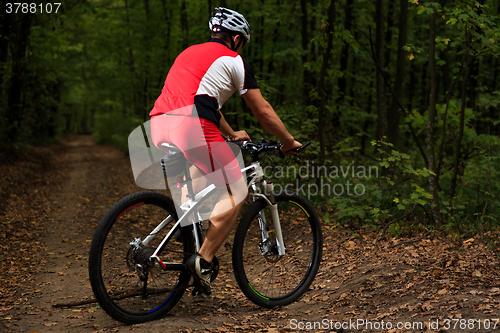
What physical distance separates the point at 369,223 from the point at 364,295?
206cm

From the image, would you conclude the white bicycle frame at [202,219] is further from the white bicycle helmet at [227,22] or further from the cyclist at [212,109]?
the white bicycle helmet at [227,22]

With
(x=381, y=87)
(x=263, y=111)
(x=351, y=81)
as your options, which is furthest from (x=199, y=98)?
(x=351, y=81)

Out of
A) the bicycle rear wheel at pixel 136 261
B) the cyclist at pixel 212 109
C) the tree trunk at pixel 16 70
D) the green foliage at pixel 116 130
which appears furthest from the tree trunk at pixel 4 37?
the bicycle rear wheel at pixel 136 261

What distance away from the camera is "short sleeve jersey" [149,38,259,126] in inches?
113

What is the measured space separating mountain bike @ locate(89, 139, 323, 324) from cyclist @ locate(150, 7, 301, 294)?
127 mm

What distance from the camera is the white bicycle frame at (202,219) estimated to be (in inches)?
120

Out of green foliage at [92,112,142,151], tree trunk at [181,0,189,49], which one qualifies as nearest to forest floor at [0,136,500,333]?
tree trunk at [181,0,189,49]

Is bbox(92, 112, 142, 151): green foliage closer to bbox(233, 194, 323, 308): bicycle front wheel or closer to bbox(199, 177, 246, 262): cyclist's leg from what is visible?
bbox(233, 194, 323, 308): bicycle front wheel

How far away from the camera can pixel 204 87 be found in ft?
9.52

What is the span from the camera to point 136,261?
298 centimetres

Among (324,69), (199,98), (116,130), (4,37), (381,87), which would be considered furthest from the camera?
(116,130)

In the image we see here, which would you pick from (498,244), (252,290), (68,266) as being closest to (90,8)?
(68,266)

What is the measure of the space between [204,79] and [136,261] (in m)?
1.50

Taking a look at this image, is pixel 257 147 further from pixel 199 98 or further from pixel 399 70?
pixel 399 70
